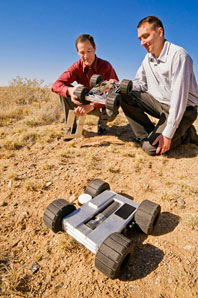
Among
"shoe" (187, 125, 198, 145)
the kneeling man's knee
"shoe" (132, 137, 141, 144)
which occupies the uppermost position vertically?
"shoe" (187, 125, 198, 145)

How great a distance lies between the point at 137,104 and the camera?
4.12 metres

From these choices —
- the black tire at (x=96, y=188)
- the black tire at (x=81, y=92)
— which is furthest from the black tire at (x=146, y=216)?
the black tire at (x=81, y=92)

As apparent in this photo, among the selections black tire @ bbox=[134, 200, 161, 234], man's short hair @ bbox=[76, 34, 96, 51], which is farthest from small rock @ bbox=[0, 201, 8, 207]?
man's short hair @ bbox=[76, 34, 96, 51]

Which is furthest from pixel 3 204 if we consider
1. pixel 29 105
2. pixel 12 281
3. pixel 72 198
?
pixel 29 105

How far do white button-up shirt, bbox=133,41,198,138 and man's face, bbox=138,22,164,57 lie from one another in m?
0.10

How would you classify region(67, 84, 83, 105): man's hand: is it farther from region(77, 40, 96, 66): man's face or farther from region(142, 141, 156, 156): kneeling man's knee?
region(142, 141, 156, 156): kneeling man's knee

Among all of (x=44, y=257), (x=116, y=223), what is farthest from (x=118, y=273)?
(x=44, y=257)

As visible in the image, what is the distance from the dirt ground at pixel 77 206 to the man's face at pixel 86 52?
1.63 meters

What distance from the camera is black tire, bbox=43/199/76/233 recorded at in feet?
6.60

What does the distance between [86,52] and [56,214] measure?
319 centimetres

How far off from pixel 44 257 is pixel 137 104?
3154 mm

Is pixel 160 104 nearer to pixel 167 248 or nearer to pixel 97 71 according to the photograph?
pixel 97 71

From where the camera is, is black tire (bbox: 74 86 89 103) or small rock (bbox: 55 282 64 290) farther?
black tire (bbox: 74 86 89 103)

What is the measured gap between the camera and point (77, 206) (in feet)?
8.42
